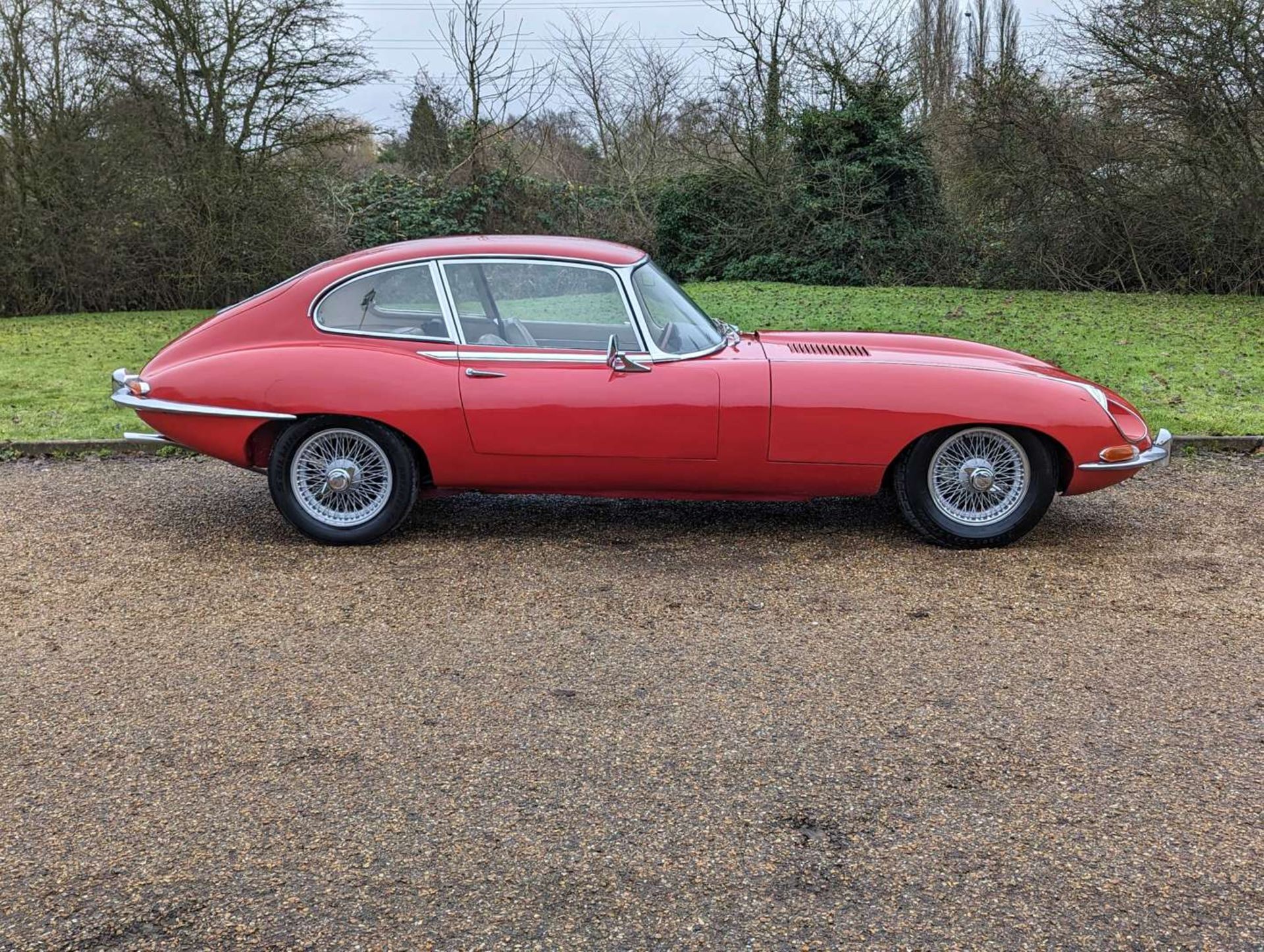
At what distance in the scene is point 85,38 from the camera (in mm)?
17031

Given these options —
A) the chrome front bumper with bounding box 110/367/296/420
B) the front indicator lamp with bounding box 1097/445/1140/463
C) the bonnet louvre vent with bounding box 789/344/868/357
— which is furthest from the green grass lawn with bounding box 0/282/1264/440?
the bonnet louvre vent with bounding box 789/344/868/357

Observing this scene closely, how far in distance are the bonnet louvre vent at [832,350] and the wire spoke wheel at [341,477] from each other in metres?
2.08

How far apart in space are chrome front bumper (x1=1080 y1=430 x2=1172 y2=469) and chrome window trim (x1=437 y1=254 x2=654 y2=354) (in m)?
2.13

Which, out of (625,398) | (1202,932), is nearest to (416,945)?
(1202,932)

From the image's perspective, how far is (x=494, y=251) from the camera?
5.46 m

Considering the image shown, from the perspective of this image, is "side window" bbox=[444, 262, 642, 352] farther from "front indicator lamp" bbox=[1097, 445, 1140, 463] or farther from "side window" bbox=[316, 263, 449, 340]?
"front indicator lamp" bbox=[1097, 445, 1140, 463]

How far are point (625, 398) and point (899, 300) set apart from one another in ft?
35.4

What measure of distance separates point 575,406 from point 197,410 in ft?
5.88

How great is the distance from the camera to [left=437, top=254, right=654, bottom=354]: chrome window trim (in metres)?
5.25

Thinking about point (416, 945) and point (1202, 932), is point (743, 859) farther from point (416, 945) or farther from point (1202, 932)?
point (1202, 932)

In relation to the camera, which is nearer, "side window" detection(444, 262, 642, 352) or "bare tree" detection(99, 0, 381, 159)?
"side window" detection(444, 262, 642, 352)

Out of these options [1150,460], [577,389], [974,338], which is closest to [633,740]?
[577,389]

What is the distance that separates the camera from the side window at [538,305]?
5316 millimetres

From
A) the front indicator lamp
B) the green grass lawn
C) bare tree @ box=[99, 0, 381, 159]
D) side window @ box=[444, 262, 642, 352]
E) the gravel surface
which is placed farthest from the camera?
bare tree @ box=[99, 0, 381, 159]
